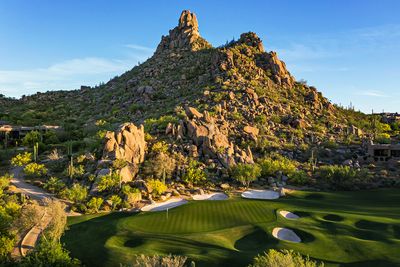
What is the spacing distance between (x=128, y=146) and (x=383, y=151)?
47.6 m

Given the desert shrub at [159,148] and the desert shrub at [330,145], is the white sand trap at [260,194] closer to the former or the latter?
the desert shrub at [159,148]

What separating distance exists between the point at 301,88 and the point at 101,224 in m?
76.3

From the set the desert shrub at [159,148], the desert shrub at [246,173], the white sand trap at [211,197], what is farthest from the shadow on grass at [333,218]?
the desert shrub at [159,148]

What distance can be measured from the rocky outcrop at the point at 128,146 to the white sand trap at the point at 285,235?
76.6 ft

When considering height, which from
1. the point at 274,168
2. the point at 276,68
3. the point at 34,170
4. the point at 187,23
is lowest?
the point at 34,170

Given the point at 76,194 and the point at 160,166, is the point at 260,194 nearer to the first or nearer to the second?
the point at 160,166

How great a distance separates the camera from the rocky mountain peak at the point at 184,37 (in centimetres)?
11450

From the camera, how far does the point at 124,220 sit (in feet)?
115

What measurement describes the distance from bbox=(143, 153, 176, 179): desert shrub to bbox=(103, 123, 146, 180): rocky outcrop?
1.72m

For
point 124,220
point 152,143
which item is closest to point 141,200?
point 124,220

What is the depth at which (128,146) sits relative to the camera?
174 ft

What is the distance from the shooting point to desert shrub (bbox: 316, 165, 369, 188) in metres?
54.3

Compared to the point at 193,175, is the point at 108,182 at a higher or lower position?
lower

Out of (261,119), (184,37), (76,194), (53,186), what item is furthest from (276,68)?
(76,194)
